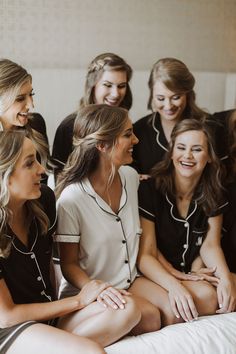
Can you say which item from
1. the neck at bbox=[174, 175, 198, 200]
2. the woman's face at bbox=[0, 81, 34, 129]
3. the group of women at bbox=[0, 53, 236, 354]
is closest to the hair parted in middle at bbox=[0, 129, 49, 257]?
the group of women at bbox=[0, 53, 236, 354]

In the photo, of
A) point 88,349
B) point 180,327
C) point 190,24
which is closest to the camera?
point 88,349

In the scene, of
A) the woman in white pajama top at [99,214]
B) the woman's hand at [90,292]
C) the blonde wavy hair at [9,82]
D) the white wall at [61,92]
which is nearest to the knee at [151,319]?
the woman in white pajama top at [99,214]

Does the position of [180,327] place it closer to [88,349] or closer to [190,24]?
[88,349]

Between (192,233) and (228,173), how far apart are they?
1.52ft

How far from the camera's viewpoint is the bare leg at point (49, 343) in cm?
153

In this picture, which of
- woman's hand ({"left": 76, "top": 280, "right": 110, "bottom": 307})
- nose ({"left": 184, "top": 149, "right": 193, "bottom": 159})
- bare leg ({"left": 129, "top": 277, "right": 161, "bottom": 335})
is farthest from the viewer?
nose ({"left": 184, "top": 149, "right": 193, "bottom": 159})

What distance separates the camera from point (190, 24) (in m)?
3.54

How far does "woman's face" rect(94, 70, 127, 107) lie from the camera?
2.54 m

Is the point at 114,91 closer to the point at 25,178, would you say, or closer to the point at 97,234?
the point at 97,234

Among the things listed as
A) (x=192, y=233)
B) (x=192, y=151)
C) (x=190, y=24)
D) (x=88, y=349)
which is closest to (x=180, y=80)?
(x=192, y=151)

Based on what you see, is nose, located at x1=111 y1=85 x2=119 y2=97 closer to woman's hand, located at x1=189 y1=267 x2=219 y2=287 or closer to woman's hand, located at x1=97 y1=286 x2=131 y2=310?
woman's hand, located at x1=189 y1=267 x2=219 y2=287

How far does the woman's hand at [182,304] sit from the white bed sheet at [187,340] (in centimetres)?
4

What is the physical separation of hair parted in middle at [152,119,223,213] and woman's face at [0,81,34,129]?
642 mm

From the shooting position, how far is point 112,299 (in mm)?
1750
